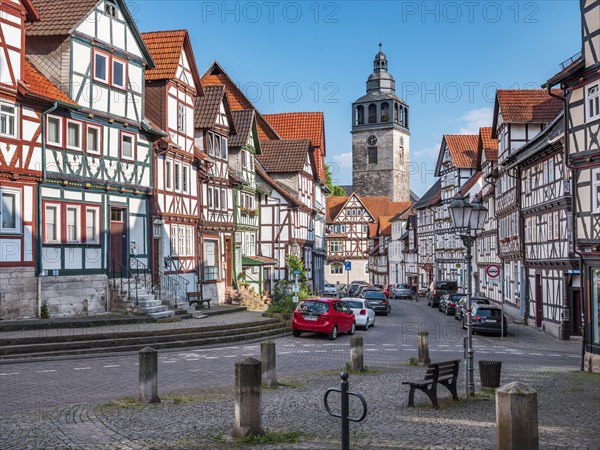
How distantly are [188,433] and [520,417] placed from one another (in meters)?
4.80

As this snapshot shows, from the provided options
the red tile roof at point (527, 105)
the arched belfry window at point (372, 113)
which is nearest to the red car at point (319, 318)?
the red tile roof at point (527, 105)

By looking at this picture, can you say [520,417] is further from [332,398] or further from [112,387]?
[112,387]

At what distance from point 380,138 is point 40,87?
103 m

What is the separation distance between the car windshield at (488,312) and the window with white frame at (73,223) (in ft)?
56.7

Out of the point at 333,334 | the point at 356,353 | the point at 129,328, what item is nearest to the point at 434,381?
the point at 356,353

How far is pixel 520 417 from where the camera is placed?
26.5 feet

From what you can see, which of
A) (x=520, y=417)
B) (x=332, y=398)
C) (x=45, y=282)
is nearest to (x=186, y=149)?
(x=45, y=282)

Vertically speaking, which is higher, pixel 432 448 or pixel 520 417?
pixel 520 417

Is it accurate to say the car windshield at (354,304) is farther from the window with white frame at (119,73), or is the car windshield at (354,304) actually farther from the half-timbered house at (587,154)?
the window with white frame at (119,73)

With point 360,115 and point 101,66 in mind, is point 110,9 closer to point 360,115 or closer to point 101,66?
point 101,66

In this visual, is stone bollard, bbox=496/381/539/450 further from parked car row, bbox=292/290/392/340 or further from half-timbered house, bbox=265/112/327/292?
half-timbered house, bbox=265/112/327/292

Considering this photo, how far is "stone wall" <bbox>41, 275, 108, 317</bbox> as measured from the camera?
2425 cm

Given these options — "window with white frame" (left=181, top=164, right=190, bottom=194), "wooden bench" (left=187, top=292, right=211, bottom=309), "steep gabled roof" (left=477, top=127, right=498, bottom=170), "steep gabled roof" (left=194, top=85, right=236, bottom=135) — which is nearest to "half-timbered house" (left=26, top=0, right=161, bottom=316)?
"wooden bench" (left=187, top=292, right=211, bottom=309)

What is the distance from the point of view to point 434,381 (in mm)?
13203
